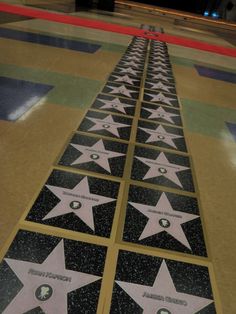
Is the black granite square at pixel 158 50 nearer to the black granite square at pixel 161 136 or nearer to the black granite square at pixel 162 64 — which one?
the black granite square at pixel 162 64

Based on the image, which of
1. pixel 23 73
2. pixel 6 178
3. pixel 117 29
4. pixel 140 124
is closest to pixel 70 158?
pixel 6 178

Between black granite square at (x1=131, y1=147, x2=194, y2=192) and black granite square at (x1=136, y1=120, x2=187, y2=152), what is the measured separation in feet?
0.62

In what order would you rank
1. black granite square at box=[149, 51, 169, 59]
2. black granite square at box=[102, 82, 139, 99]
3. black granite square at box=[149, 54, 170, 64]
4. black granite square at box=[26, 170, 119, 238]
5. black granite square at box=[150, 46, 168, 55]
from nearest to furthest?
black granite square at box=[26, 170, 119, 238] → black granite square at box=[102, 82, 139, 99] → black granite square at box=[149, 54, 170, 64] → black granite square at box=[149, 51, 169, 59] → black granite square at box=[150, 46, 168, 55]

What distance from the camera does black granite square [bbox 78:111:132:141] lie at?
10.5ft

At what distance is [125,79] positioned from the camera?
5094 millimetres

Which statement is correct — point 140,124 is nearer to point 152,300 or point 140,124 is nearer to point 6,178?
point 6,178

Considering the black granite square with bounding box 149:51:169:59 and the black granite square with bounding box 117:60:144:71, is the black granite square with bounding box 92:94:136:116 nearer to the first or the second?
the black granite square with bounding box 117:60:144:71

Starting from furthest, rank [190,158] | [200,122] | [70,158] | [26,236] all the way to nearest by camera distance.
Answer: [200,122] < [190,158] < [70,158] < [26,236]

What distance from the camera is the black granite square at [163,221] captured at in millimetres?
1978

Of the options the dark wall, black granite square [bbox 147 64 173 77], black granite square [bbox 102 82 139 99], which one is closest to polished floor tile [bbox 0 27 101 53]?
black granite square [bbox 147 64 173 77]

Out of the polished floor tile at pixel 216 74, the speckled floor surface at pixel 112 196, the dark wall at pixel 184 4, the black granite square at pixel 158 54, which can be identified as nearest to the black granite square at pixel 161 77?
the speckled floor surface at pixel 112 196

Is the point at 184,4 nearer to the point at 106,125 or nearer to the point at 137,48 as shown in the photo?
the point at 137,48

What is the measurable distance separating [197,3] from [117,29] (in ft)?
58.5

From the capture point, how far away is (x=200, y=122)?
3998 mm
